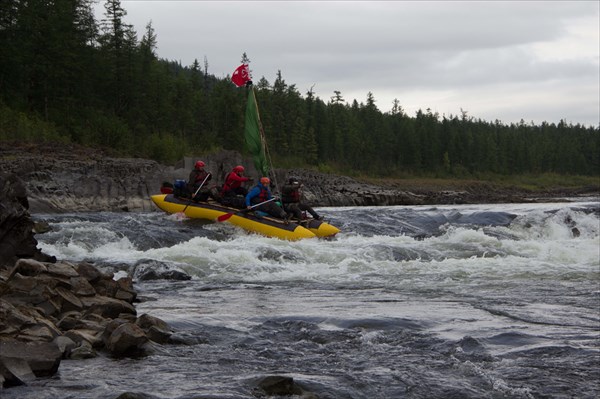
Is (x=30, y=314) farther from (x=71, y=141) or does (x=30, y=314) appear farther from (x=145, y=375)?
(x=71, y=141)

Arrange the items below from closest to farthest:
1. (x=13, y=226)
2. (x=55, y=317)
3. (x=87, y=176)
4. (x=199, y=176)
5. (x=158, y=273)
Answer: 1. (x=55, y=317)
2. (x=13, y=226)
3. (x=158, y=273)
4. (x=199, y=176)
5. (x=87, y=176)

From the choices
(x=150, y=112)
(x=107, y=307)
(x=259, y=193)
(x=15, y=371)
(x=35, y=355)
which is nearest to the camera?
(x=15, y=371)

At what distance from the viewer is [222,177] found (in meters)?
38.3

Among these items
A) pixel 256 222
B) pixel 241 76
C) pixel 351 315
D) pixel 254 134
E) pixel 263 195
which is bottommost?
pixel 351 315

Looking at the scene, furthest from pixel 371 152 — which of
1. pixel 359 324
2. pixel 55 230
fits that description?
pixel 359 324

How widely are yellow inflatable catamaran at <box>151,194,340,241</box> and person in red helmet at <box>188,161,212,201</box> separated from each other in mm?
269

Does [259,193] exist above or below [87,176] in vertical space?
below

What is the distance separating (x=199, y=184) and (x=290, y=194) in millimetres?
3589

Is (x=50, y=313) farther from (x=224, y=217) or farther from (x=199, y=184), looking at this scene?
(x=199, y=184)

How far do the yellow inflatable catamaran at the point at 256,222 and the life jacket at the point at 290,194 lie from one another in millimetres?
1036

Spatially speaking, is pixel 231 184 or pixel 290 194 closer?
pixel 290 194

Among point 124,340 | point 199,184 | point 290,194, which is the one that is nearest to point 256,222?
point 290,194

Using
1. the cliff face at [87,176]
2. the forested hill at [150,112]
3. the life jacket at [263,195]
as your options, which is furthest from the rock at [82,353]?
the forested hill at [150,112]

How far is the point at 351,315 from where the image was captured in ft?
30.0
